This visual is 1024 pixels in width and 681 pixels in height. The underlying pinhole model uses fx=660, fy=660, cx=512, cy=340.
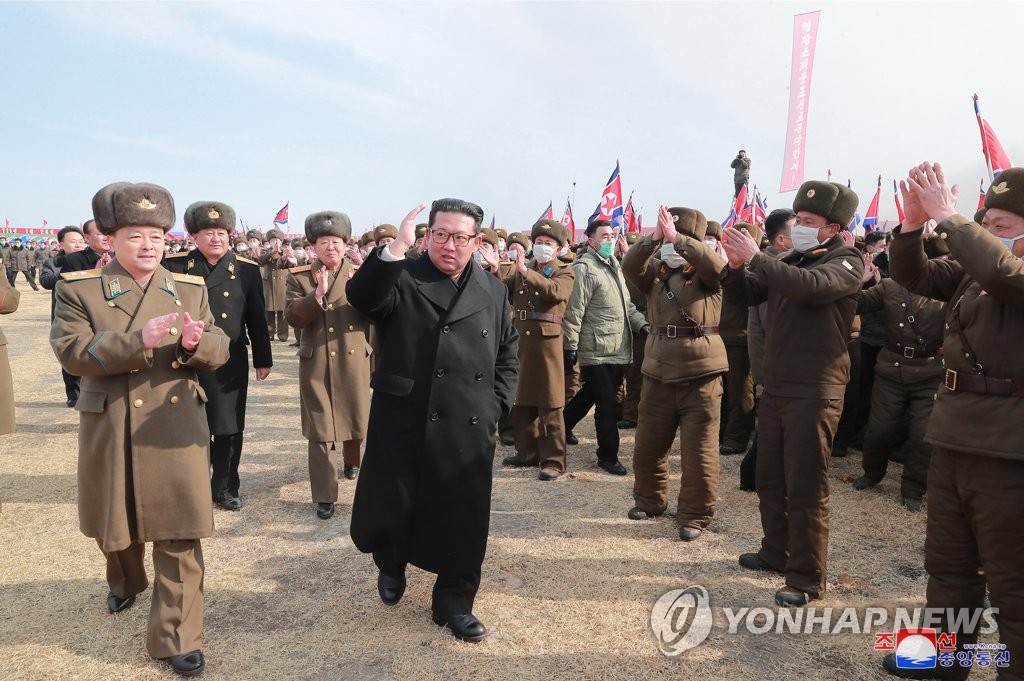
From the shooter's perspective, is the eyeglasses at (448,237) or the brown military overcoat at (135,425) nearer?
the brown military overcoat at (135,425)

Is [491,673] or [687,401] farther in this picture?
[687,401]

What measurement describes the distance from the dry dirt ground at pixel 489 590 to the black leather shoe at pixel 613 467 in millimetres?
125

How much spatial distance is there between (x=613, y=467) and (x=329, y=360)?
2922 mm

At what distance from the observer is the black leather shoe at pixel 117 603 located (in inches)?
147

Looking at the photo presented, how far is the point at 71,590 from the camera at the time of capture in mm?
4023

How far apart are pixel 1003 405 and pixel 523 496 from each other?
377cm

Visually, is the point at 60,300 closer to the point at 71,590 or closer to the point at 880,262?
the point at 71,590

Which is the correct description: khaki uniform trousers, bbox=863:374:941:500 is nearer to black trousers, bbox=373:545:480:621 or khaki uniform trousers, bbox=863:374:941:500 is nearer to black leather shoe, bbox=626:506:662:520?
black leather shoe, bbox=626:506:662:520

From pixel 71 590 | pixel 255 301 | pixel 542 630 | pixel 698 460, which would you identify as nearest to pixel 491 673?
pixel 542 630

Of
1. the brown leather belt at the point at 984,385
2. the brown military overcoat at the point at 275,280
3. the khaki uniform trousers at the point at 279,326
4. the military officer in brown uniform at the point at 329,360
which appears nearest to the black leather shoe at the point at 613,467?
the military officer in brown uniform at the point at 329,360

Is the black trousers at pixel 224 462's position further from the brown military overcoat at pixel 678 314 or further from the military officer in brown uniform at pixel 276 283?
the military officer in brown uniform at pixel 276 283

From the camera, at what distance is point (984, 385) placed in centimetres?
291

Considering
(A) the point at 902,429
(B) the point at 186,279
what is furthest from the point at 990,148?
(B) the point at 186,279

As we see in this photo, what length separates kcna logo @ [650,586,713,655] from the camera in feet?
11.7
